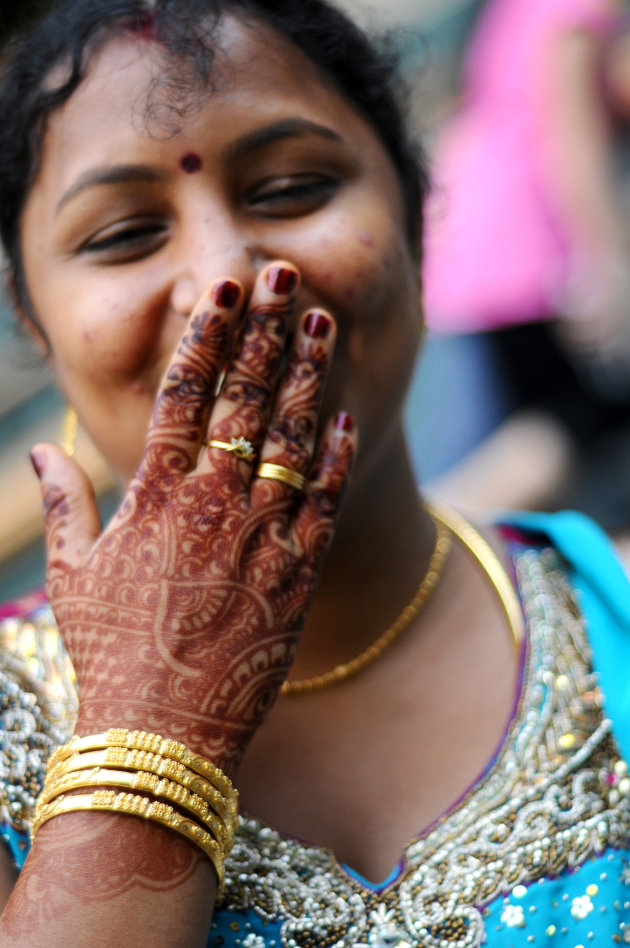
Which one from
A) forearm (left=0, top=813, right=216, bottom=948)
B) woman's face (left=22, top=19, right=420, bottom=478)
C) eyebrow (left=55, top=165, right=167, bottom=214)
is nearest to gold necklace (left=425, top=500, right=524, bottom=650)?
woman's face (left=22, top=19, right=420, bottom=478)

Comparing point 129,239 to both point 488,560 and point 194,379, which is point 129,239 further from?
point 488,560

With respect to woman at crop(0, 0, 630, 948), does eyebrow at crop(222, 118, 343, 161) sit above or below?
above

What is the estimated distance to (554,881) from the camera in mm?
1254

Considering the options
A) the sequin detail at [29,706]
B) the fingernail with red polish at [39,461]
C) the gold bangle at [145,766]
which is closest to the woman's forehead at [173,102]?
the fingernail with red polish at [39,461]

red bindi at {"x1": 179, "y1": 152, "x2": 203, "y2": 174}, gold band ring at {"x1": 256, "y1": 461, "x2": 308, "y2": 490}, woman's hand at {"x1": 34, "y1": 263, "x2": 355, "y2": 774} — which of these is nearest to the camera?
woman's hand at {"x1": 34, "y1": 263, "x2": 355, "y2": 774}

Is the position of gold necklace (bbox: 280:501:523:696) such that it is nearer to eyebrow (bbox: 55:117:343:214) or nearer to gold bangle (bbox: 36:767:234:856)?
gold bangle (bbox: 36:767:234:856)

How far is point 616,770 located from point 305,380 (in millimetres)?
739

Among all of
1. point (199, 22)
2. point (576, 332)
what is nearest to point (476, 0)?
point (576, 332)

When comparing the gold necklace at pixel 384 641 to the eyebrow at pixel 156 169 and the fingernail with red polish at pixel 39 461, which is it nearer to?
the fingernail with red polish at pixel 39 461

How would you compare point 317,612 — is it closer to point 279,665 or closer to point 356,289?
point 279,665

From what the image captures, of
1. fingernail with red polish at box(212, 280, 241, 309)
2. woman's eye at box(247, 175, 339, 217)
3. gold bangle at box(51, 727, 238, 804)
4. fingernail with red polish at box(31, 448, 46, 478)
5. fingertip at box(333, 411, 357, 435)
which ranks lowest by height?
gold bangle at box(51, 727, 238, 804)

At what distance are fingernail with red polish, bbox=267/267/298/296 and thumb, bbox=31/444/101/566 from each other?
1.29 ft

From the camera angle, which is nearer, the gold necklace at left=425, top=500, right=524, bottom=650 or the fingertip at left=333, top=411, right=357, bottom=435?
the fingertip at left=333, top=411, right=357, bottom=435

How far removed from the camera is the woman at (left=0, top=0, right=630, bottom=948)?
111cm
